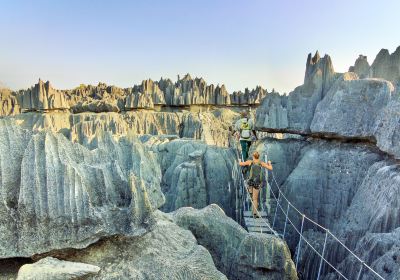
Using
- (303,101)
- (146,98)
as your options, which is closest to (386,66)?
(303,101)

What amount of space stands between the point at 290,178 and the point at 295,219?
108 cm

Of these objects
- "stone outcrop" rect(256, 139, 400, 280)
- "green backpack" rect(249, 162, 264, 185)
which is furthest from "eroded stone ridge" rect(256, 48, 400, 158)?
"green backpack" rect(249, 162, 264, 185)

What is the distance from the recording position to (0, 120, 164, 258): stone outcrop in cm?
334

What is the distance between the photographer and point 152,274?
3.59m

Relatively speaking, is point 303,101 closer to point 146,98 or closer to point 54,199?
point 54,199

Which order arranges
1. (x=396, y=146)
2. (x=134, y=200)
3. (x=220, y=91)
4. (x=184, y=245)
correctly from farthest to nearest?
(x=220, y=91)
(x=396, y=146)
(x=184, y=245)
(x=134, y=200)

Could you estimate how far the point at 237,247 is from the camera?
204 inches

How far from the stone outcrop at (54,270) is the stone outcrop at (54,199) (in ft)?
0.65

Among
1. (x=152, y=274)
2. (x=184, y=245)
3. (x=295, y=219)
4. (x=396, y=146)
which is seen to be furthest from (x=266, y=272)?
(x=295, y=219)

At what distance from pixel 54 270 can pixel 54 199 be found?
26.9 inches

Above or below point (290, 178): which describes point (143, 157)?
above

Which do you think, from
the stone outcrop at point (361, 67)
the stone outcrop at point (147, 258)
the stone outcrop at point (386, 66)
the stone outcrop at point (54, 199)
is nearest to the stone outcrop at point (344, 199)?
the stone outcrop at point (147, 258)

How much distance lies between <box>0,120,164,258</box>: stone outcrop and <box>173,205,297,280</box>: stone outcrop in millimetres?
1656

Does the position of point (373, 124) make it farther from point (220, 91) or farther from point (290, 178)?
point (220, 91)
